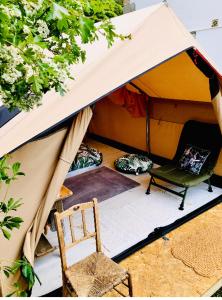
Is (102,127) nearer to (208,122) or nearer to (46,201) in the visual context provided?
(208,122)

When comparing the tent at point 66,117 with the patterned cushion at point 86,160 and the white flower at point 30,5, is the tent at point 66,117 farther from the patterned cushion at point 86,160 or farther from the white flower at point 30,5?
the patterned cushion at point 86,160

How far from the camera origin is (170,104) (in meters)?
4.93

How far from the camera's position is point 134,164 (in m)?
5.01

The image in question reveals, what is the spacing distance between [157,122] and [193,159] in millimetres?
1401

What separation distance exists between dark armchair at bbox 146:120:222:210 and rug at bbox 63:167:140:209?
546mm

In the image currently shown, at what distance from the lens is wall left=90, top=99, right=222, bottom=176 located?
4.54m

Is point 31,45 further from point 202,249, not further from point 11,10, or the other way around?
point 202,249

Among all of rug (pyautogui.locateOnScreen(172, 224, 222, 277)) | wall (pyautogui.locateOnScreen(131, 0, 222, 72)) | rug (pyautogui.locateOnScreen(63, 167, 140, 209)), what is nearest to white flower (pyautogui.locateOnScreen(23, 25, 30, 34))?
rug (pyautogui.locateOnScreen(172, 224, 222, 277))

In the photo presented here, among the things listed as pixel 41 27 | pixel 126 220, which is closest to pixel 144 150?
pixel 126 220

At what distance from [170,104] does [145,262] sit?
307 cm

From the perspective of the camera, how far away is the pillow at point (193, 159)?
3.99 metres

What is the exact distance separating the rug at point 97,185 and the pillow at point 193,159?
34.6 inches

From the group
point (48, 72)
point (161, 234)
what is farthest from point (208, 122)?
point (48, 72)

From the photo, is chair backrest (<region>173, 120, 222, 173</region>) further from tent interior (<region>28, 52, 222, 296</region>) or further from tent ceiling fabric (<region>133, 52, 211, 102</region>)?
tent ceiling fabric (<region>133, 52, 211, 102</region>)
